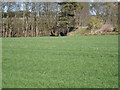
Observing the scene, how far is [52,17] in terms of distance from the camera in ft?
89.0

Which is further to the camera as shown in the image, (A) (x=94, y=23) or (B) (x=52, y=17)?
(B) (x=52, y=17)

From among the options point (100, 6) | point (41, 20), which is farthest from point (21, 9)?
point (100, 6)

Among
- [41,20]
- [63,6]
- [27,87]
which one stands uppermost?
[63,6]

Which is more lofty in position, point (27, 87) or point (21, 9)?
point (21, 9)

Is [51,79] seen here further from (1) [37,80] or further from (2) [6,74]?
(2) [6,74]

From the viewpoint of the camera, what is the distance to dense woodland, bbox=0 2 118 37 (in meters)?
25.3

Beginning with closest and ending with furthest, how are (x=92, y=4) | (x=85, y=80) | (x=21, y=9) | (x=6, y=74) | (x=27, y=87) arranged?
(x=27, y=87), (x=85, y=80), (x=6, y=74), (x=21, y=9), (x=92, y=4)

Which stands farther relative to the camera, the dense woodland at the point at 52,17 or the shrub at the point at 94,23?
the shrub at the point at 94,23

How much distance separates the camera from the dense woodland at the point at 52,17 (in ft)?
82.9

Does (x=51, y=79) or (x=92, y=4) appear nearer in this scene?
(x=51, y=79)

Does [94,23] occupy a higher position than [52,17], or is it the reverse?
[52,17]

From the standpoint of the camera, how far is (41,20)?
26734 mm

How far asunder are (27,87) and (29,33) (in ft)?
77.3

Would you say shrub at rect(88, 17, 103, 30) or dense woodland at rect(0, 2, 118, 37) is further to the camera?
shrub at rect(88, 17, 103, 30)
